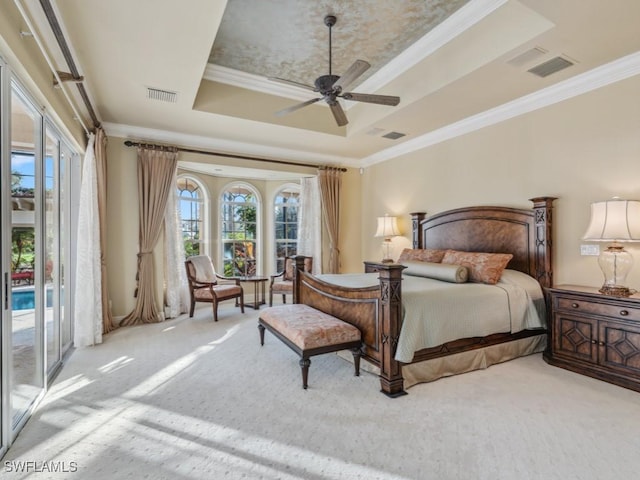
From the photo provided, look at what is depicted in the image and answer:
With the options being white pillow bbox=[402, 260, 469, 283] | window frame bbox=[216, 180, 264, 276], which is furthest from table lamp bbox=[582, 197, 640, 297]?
window frame bbox=[216, 180, 264, 276]

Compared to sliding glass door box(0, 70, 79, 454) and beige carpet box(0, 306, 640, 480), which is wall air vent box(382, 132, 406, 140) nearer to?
beige carpet box(0, 306, 640, 480)

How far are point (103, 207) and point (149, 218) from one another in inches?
24.3

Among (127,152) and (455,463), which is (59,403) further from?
(127,152)

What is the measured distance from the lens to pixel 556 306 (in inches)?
123

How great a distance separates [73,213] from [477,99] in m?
4.87

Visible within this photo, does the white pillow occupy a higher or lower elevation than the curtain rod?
lower

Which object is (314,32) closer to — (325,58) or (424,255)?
(325,58)

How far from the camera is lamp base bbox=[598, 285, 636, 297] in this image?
273 cm

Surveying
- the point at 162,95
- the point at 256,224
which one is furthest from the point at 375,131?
the point at 256,224

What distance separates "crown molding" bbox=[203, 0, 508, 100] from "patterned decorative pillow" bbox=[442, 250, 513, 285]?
2312 millimetres

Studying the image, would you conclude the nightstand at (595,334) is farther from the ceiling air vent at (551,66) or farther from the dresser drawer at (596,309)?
the ceiling air vent at (551,66)

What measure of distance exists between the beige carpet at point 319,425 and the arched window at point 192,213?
10.2ft

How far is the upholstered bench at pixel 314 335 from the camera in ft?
8.95

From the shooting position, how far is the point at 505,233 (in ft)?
13.0
